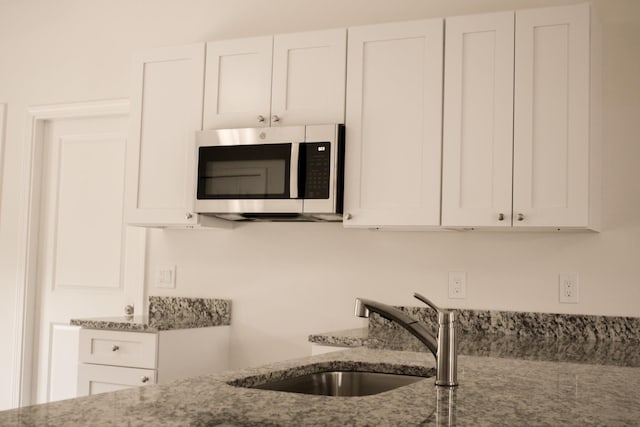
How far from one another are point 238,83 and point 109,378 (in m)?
1.44

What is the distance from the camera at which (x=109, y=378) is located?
330cm

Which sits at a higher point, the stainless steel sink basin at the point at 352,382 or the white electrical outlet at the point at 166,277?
the white electrical outlet at the point at 166,277

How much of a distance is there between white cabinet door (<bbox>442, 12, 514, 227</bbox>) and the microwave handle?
62 centimetres

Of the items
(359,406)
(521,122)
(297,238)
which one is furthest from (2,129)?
(359,406)

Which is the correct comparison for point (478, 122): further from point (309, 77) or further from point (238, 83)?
point (238, 83)

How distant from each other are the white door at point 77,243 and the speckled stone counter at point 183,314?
0.53 ft

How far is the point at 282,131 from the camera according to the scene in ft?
10.7

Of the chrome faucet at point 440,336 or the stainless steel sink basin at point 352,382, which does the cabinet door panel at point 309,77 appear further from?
the chrome faucet at point 440,336

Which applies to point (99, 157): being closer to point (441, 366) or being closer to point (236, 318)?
point (236, 318)

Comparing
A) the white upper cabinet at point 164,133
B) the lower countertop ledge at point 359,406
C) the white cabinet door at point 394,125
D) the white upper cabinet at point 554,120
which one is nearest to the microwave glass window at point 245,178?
the white upper cabinet at point 164,133

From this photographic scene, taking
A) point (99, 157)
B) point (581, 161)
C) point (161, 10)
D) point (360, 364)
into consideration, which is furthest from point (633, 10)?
→ point (99, 157)

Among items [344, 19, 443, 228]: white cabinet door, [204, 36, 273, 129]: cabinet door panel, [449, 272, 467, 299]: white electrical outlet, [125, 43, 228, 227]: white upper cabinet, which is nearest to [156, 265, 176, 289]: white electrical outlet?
[125, 43, 228, 227]: white upper cabinet

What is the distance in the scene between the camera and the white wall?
311 centimetres

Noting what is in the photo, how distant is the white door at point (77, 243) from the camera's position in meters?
4.09
